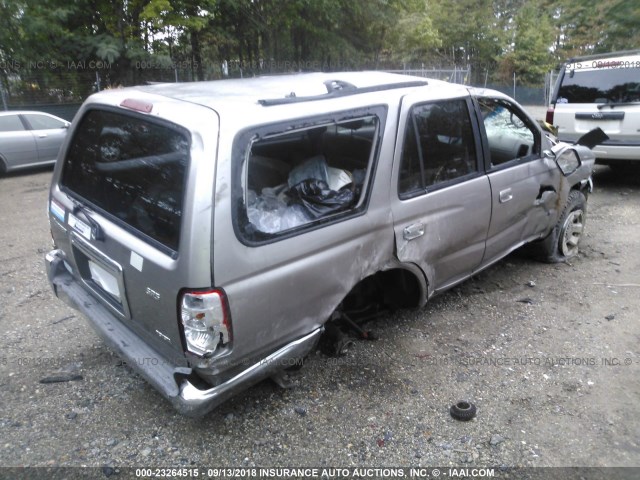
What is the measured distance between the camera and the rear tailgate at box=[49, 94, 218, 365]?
2.19m

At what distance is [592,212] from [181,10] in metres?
12.8

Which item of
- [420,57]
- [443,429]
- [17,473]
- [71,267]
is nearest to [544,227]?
[443,429]

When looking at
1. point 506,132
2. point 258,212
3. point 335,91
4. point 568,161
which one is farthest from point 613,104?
point 258,212

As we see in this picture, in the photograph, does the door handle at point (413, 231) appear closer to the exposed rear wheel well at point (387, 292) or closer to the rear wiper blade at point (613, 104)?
the exposed rear wheel well at point (387, 292)

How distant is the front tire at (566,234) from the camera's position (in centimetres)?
480

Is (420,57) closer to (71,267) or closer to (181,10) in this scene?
(181,10)

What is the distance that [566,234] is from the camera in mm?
4965

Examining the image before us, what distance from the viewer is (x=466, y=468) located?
2.53 metres

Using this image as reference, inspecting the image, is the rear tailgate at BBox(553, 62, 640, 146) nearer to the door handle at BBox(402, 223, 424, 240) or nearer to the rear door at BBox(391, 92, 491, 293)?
the rear door at BBox(391, 92, 491, 293)

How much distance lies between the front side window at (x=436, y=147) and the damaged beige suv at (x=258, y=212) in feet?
0.04

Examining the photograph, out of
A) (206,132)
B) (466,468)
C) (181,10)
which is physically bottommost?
(466,468)

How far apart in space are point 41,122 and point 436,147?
33.0 ft

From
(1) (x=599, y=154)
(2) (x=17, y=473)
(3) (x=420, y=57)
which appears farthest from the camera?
(3) (x=420, y=57)

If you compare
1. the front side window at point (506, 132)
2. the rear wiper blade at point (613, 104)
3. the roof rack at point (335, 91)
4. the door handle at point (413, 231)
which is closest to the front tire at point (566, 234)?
the front side window at point (506, 132)
